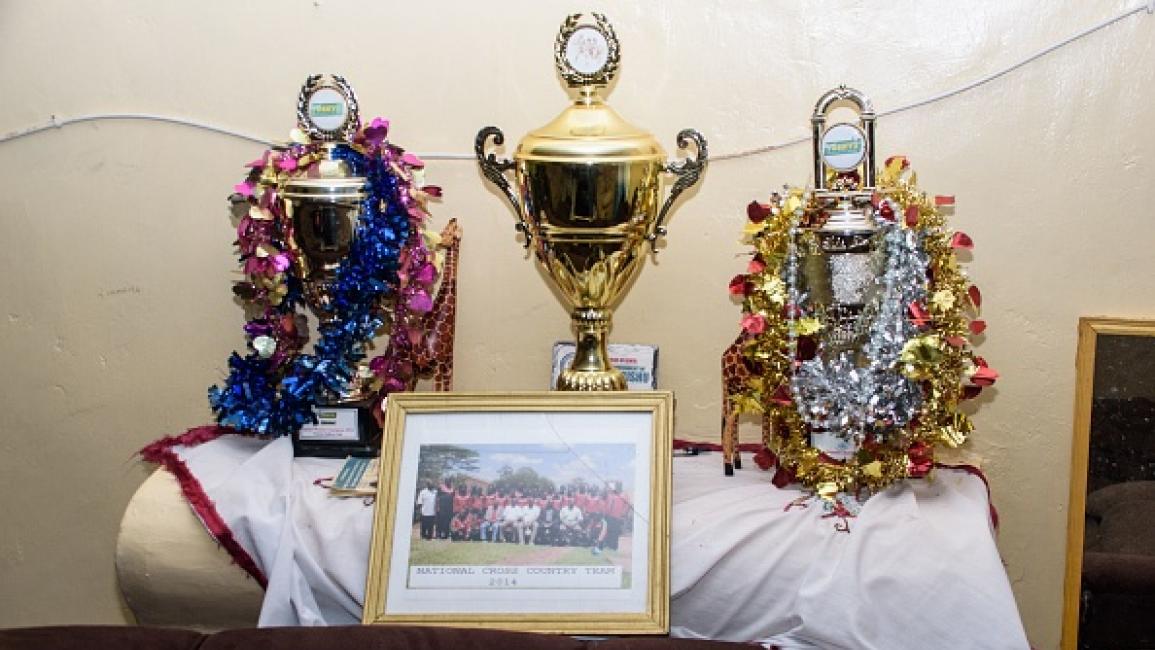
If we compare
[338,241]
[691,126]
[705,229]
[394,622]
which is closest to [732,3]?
[691,126]

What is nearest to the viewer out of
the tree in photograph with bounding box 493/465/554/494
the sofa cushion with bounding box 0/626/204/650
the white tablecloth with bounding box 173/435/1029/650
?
the sofa cushion with bounding box 0/626/204/650

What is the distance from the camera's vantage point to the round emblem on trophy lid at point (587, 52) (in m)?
2.12

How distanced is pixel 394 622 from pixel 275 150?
81 cm

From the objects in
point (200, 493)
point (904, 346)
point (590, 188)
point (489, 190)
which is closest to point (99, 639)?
point (200, 493)

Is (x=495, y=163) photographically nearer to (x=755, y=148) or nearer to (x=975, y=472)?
(x=755, y=148)

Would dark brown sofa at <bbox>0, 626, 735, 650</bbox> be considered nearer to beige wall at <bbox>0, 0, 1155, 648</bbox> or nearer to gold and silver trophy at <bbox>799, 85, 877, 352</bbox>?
gold and silver trophy at <bbox>799, 85, 877, 352</bbox>

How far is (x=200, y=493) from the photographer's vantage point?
2.06 meters

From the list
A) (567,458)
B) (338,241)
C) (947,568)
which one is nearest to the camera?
(947,568)

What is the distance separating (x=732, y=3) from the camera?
2277mm

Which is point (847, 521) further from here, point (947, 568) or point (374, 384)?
point (374, 384)

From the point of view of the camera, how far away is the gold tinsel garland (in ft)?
6.44

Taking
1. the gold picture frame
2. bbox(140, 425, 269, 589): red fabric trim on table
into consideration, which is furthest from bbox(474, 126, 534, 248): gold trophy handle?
the gold picture frame

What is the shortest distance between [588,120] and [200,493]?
32.0 inches

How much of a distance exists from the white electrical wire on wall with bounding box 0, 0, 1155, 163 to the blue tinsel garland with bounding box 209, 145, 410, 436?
24 cm
